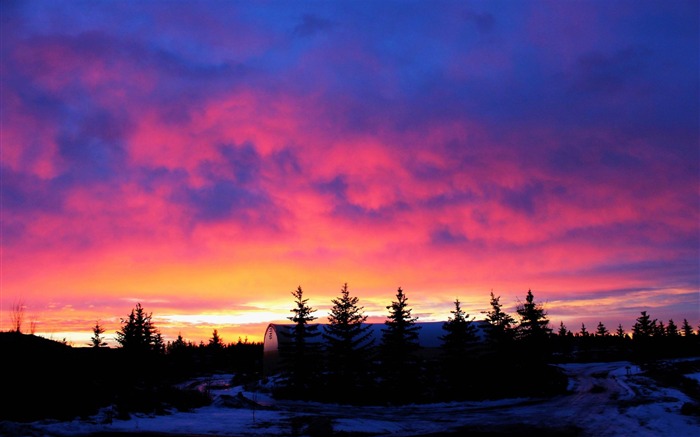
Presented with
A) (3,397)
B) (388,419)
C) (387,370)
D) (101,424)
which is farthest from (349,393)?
(3,397)

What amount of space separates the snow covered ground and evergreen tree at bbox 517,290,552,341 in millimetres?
12120

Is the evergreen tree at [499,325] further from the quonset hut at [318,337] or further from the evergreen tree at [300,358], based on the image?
the evergreen tree at [300,358]

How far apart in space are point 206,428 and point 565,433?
1584 centimetres

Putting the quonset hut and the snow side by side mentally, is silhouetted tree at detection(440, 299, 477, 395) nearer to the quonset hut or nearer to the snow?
the quonset hut

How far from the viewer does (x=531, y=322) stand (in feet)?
165

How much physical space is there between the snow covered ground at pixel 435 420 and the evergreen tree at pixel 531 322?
12120 millimetres

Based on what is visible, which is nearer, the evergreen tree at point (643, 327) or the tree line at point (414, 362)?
the tree line at point (414, 362)

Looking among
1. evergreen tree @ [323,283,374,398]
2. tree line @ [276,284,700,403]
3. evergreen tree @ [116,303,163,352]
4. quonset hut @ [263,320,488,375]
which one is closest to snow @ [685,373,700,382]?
tree line @ [276,284,700,403]

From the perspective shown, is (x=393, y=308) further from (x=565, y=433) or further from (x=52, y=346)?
(x=52, y=346)

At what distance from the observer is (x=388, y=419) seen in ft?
92.2

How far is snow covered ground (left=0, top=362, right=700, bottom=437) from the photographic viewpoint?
2140 cm

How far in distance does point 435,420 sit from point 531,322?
26.7 m

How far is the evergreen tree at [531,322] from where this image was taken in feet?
164

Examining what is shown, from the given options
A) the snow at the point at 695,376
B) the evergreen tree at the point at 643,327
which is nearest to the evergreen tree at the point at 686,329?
the evergreen tree at the point at 643,327
